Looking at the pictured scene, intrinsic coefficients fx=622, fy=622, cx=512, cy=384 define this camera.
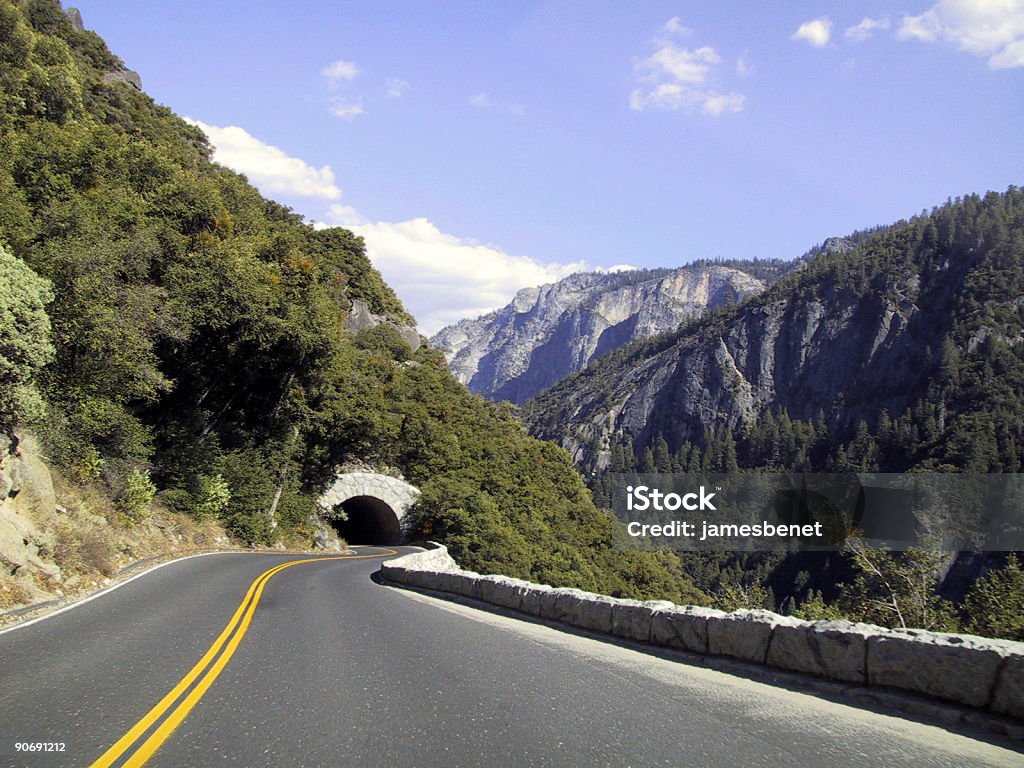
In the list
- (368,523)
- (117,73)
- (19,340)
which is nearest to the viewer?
(19,340)

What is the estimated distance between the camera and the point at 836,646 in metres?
5.86

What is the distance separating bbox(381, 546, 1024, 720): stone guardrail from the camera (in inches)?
184

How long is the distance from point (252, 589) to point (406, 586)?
5.22m

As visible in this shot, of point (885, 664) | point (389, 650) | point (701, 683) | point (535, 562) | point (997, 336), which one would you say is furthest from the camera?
point (997, 336)

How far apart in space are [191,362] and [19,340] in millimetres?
14101

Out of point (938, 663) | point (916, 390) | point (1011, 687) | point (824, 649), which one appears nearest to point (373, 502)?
point (824, 649)

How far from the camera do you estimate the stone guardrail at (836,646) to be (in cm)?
468

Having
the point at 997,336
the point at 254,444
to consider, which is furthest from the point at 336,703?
the point at 997,336

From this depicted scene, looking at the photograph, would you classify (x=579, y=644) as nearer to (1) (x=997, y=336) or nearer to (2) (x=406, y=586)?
(2) (x=406, y=586)

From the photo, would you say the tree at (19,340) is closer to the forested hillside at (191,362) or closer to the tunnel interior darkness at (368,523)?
the forested hillside at (191,362)

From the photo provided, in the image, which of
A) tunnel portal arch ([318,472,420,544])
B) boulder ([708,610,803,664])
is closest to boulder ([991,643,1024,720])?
boulder ([708,610,803,664])

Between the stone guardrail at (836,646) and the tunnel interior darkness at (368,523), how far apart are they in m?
35.4

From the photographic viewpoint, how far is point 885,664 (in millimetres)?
5406

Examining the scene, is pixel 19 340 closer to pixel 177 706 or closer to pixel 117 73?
pixel 177 706
